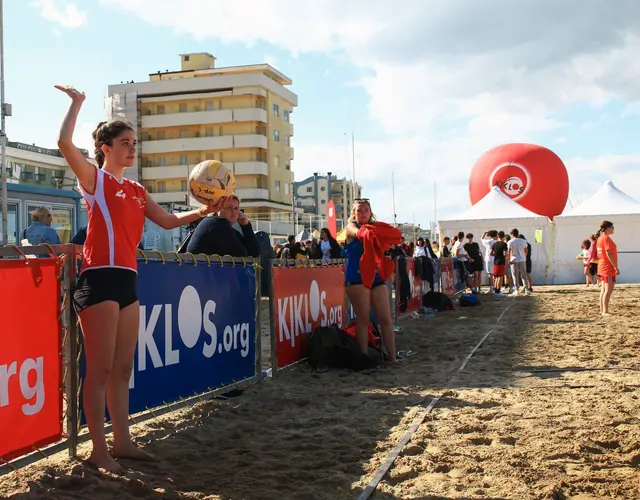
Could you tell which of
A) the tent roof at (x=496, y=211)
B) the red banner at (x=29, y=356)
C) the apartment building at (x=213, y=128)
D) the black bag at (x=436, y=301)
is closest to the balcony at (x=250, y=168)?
the apartment building at (x=213, y=128)

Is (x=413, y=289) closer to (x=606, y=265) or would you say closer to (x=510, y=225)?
(x=606, y=265)

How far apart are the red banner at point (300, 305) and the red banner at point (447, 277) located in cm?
977

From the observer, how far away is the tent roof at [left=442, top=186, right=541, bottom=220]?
2853 centimetres

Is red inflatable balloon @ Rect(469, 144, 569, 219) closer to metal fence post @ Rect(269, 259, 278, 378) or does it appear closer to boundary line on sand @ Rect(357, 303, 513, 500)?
boundary line on sand @ Rect(357, 303, 513, 500)

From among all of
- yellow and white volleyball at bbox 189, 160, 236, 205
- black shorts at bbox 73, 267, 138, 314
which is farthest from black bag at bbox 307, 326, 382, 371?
black shorts at bbox 73, 267, 138, 314

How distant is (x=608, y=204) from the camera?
29.0 meters

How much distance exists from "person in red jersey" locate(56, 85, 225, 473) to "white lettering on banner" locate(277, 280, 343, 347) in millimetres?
3330

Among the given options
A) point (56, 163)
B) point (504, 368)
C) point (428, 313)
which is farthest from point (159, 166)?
point (504, 368)

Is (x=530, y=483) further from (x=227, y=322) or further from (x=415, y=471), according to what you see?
(x=227, y=322)

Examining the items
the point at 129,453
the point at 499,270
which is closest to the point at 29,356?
the point at 129,453

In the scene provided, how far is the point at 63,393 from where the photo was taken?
13.6 ft

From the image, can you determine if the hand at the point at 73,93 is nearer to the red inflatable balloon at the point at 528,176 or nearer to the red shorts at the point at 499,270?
the red shorts at the point at 499,270

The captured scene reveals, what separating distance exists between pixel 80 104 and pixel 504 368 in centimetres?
559

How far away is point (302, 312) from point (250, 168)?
63179mm
